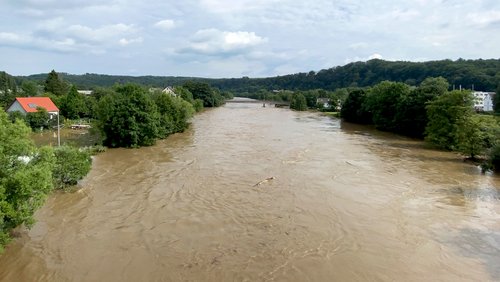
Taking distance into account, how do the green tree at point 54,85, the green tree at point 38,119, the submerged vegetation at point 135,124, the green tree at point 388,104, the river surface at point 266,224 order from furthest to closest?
1. the green tree at point 54,85
2. the green tree at point 388,104
3. the green tree at point 38,119
4. the river surface at point 266,224
5. the submerged vegetation at point 135,124

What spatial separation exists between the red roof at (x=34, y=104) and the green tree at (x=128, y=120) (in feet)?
61.1

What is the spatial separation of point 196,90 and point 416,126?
7679 cm

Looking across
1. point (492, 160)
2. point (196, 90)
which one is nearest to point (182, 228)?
point (492, 160)

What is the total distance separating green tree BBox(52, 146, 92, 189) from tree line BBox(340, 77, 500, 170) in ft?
84.2

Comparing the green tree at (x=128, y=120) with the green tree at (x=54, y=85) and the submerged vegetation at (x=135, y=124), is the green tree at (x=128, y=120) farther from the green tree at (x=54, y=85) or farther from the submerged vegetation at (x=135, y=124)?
the green tree at (x=54, y=85)


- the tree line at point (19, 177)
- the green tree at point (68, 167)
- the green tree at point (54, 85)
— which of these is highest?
the green tree at point (54, 85)

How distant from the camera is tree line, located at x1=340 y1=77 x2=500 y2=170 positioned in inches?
1196

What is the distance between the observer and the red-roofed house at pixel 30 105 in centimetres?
5114

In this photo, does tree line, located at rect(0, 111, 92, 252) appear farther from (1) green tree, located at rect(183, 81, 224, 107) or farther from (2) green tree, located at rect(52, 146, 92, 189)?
(1) green tree, located at rect(183, 81, 224, 107)

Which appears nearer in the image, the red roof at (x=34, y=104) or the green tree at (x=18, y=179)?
the green tree at (x=18, y=179)

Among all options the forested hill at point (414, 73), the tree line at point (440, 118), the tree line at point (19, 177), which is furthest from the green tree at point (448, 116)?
the forested hill at point (414, 73)

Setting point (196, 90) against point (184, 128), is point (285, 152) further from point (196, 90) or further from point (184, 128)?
point (196, 90)

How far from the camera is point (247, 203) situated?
19594 millimetres

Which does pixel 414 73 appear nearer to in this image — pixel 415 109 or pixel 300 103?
pixel 300 103
